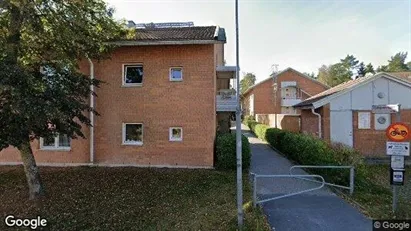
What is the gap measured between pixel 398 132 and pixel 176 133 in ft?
26.4

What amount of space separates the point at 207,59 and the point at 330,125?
27.3ft

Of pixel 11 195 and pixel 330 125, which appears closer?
pixel 11 195

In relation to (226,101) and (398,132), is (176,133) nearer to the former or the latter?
(226,101)

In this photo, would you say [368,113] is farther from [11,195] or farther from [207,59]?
[11,195]

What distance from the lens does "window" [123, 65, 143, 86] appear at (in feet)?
42.2

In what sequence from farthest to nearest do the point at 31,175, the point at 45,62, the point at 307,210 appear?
the point at 45,62, the point at 31,175, the point at 307,210

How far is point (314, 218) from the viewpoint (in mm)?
6699

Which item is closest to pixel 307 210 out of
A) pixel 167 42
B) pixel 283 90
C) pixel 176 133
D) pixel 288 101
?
pixel 176 133

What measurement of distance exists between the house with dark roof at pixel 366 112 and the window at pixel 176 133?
8322 mm

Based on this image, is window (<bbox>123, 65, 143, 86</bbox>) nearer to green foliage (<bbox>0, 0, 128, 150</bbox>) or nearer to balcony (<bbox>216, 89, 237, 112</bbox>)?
green foliage (<bbox>0, 0, 128, 150</bbox>)

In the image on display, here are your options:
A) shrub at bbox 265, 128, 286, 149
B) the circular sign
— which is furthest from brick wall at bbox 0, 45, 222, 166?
the circular sign

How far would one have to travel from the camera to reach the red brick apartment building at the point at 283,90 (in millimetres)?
40188

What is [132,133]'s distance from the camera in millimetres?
12883

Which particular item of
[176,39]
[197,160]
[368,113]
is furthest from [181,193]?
[368,113]
